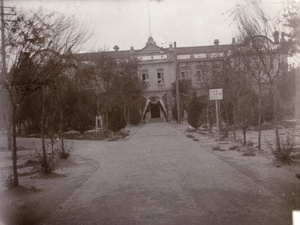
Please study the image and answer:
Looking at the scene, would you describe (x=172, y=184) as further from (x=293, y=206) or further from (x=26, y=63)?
(x=26, y=63)

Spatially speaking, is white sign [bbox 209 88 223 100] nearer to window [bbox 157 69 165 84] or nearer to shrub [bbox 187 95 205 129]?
shrub [bbox 187 95 205 129]

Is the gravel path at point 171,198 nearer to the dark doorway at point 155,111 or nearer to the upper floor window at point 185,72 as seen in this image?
the dark doorway at point 155,111

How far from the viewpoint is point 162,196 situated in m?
6.47

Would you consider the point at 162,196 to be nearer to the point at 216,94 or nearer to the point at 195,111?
the point at 216,94

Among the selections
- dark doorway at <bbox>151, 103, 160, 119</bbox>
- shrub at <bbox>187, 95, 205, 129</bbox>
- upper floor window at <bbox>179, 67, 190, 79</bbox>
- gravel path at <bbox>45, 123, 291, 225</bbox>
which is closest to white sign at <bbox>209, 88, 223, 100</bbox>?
gravel path at <bbox>45, 123, 291, 225</bbox>

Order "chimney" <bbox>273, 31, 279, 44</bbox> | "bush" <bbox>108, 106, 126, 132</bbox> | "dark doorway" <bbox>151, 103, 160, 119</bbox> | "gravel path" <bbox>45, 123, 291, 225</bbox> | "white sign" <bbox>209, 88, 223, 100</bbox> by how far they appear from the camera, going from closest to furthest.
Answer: "gravel path" <bbox>45, 123, 291, 225</bbox> → "chimney" <bbox>273, 31, 279, 44</bbox> → "white sign" <bbox>209, 88, 223, 100</bbox> → "bush" <bbox>108, 106, 126, 132</bbox> → "dark doorway" <bbox>151, 103, 160, 119</bbox>

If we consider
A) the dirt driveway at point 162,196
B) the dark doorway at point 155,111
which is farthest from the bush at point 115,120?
the dark doorway at point 155,111

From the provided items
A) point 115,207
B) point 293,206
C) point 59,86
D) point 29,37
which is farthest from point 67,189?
point 59,86

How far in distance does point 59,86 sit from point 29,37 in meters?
5.80

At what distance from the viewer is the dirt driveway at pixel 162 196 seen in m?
5.25

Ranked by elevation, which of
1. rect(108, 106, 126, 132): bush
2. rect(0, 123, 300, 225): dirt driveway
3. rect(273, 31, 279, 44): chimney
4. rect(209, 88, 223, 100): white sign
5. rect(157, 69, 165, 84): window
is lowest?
rect(0, 123, 300, 225): dirt driveway

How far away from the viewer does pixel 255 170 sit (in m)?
9.03

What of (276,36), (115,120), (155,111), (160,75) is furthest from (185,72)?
(276,36)

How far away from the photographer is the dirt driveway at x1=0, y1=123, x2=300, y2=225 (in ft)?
17.2
